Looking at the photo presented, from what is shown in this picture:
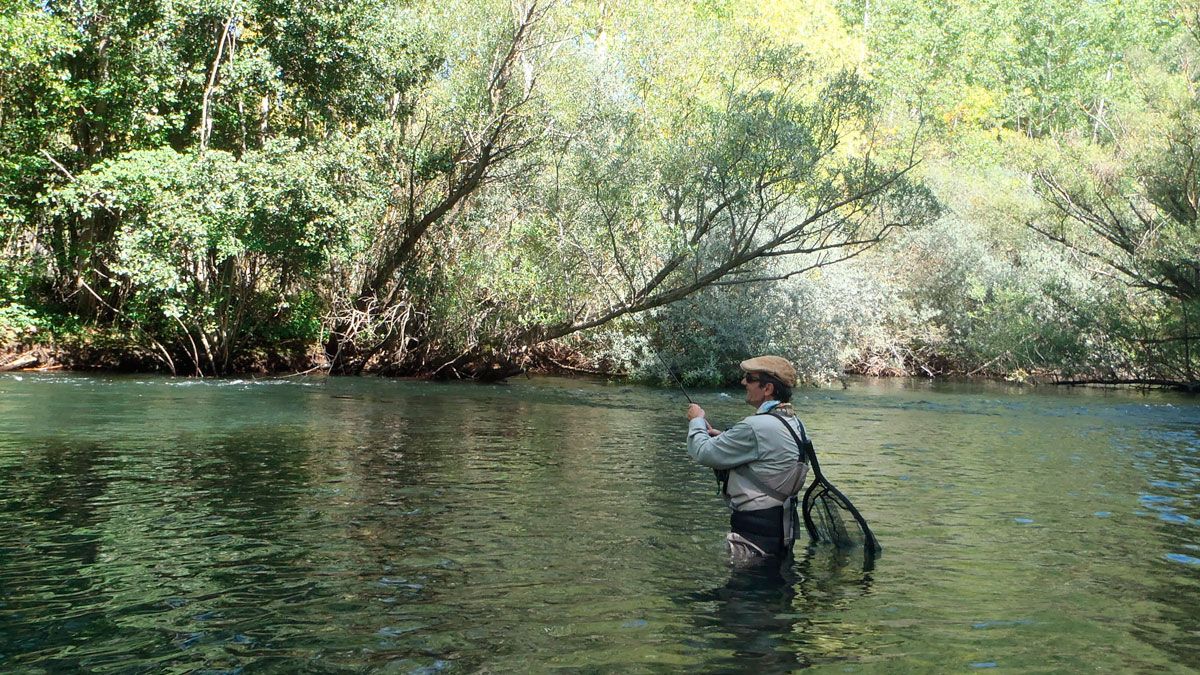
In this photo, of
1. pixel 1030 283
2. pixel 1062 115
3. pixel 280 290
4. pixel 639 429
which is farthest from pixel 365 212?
pixel 1062 115

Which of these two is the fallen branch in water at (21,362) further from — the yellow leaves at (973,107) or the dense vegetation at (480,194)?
the yellow leaves at (973,107)

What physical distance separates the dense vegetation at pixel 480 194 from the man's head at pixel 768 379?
53.0ft

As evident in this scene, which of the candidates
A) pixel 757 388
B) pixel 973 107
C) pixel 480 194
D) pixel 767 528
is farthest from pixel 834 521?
pixel 973 107

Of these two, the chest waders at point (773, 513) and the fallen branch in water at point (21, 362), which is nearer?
the chest waders at point (773, 513)

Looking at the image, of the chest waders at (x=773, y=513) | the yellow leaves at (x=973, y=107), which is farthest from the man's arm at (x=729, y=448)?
the yellow leaves at (x=973, y=107)

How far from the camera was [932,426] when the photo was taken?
63.8ft

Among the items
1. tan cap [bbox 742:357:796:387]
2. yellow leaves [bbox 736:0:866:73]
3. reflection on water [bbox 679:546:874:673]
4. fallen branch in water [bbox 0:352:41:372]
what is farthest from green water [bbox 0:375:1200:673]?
yellow leaves [bbox 736:0:866:73]

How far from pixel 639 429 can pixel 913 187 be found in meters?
10.4

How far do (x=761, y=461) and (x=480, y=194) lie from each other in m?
20.8

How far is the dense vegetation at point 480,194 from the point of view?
22922mm

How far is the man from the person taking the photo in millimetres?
6918

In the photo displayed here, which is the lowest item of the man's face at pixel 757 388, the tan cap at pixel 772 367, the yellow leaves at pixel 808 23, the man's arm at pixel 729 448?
the man's arm at pixel 729 448

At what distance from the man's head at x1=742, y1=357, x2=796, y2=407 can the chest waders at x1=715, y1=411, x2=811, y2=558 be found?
0.21m

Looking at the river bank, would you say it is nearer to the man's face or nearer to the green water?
the green water
